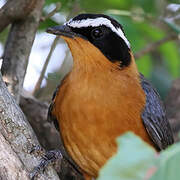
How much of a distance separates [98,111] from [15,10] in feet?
5.65

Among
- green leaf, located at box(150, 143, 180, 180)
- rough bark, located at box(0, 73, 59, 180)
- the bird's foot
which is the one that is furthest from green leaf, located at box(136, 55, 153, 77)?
green leaf, located at box(150, 143, 180, 180)

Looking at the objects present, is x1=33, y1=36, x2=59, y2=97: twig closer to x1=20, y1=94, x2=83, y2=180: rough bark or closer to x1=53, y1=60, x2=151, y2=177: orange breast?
x1=20, y1=94, x2=83, y2=180: rough bark

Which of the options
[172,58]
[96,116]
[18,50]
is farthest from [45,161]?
[172,58]

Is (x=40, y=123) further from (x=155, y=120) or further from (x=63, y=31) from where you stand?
(x=63, y=31)

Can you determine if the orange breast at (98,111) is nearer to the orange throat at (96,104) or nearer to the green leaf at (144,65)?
the orange throat at (96,104)

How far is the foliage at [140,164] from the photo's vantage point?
4.48 feet

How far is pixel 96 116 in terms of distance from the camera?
3775 millimetres

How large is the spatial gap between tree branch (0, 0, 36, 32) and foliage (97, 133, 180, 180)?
11.4 ft

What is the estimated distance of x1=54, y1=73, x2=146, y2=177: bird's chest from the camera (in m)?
3.79

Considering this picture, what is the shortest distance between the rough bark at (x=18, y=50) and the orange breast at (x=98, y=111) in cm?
78

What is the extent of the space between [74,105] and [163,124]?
4.03ft

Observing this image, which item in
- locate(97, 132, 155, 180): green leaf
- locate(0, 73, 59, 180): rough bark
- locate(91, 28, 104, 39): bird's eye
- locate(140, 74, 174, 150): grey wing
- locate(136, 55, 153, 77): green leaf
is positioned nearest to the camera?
locate(97, 132, 155, 180): green leaf

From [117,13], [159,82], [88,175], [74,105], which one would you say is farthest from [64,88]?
[159,82]

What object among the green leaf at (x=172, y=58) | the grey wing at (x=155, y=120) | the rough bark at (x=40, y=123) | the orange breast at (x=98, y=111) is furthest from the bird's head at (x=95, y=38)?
the green leaf at (x=172, y=58)
